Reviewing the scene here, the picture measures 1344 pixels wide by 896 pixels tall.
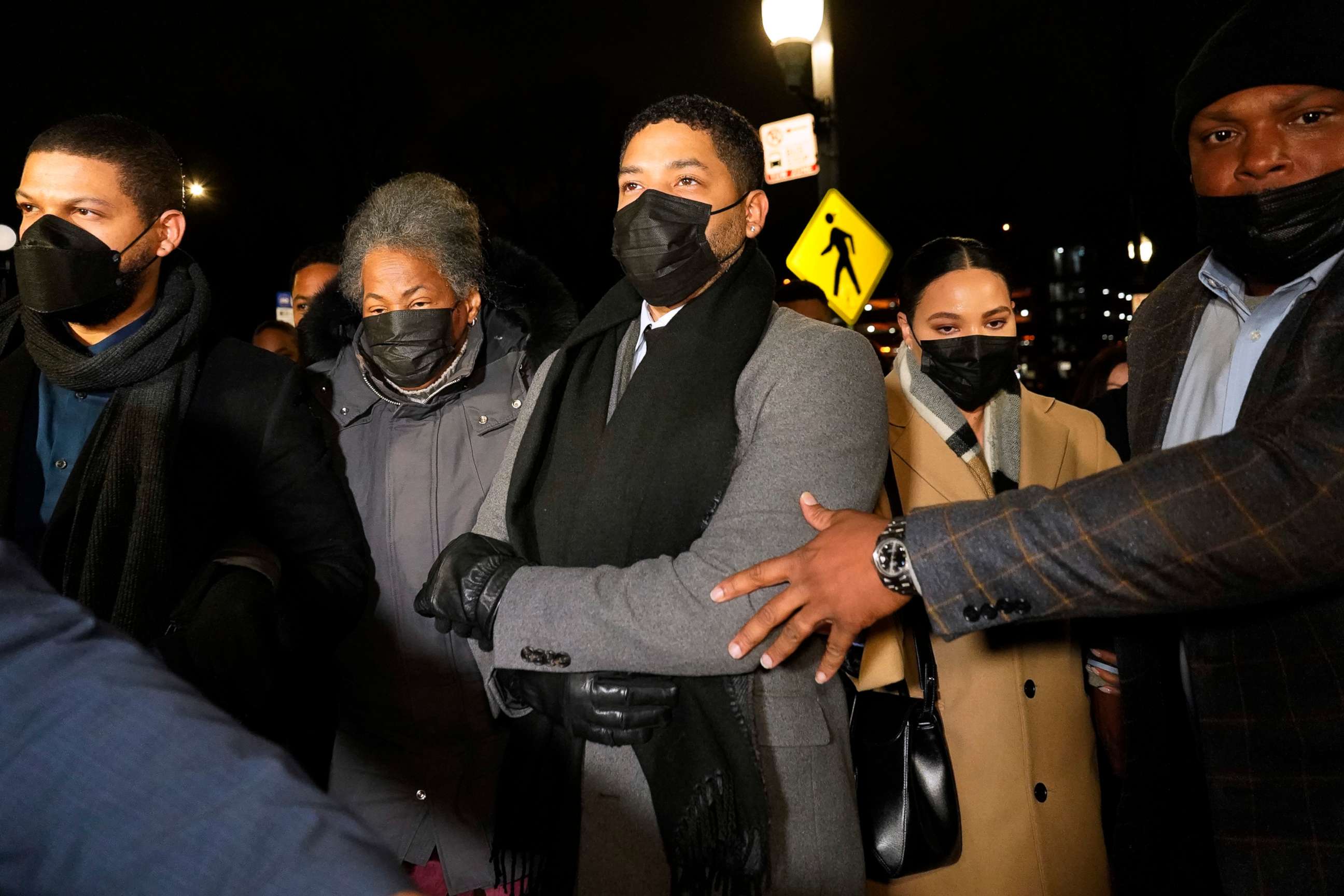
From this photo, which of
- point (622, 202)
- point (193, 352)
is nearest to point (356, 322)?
point (193, 352)

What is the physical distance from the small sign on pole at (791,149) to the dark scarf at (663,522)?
853 cm

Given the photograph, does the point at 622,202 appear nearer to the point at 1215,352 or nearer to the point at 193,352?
the point at 193,352

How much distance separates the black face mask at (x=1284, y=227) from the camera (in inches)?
78.5

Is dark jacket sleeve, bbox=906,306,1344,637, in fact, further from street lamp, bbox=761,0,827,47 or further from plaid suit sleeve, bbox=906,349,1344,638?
street lamp, bbox=761,0,827,47

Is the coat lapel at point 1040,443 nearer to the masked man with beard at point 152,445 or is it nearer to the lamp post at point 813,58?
the masked man with beard at point 152,445

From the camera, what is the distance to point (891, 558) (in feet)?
5.65

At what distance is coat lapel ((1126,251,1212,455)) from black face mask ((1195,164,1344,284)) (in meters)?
0.27

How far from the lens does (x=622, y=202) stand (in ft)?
7.31

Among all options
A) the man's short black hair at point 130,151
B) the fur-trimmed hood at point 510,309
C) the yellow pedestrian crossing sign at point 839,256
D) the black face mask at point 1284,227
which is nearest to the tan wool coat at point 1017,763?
the black face mask at point 1284,227

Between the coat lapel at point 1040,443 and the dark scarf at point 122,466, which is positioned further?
the coat lapel at point 1040,443

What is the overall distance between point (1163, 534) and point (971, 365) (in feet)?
4.78

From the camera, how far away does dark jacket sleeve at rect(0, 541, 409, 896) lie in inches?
33.2

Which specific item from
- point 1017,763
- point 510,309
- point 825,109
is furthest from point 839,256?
point 1017,763

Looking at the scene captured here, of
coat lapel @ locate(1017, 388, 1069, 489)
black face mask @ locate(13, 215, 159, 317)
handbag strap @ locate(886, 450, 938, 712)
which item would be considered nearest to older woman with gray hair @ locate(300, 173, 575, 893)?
black face mask @ locate(13, 215, 159, 317)
